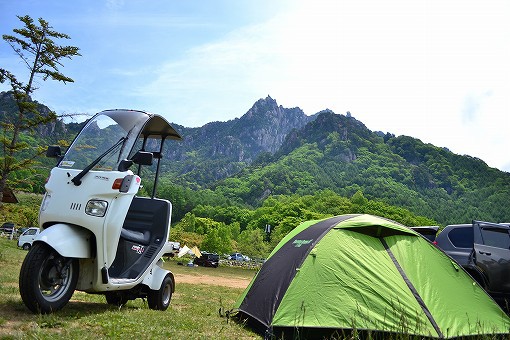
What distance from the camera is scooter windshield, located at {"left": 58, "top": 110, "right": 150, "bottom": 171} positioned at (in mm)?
6160

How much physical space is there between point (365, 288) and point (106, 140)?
4.52m

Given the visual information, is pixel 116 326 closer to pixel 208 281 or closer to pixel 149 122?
pixel 149 122

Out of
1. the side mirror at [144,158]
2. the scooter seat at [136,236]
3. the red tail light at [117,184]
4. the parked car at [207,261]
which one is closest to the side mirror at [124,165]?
the side mirror at [144,158]

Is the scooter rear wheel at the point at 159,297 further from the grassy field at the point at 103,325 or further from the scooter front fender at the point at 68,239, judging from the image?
the scooter front fender at the point at 68,239

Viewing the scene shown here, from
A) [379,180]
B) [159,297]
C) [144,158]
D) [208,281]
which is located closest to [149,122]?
[144,158]

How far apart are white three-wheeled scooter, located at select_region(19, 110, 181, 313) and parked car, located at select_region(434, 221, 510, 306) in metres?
6.51

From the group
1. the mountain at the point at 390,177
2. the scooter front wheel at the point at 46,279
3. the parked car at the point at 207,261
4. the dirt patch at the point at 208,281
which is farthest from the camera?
the mountain at the point at 390,177

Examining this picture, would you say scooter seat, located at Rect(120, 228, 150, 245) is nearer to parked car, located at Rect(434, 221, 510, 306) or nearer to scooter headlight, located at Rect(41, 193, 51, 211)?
scooter headlight, located at Rect(41, 193, 51, 211)

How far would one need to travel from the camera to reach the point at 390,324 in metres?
5.31

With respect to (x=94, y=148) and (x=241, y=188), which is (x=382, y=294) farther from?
(x=241, y=188)

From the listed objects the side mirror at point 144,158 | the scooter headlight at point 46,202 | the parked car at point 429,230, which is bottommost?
the scooter headlight at point 46,202

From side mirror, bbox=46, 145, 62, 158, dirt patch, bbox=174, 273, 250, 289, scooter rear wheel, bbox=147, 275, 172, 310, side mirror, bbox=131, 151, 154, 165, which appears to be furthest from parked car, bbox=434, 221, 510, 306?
dirt patch, bbox=174, 273, 250, 289

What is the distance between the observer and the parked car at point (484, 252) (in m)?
8.79

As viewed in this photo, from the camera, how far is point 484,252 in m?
8.97
